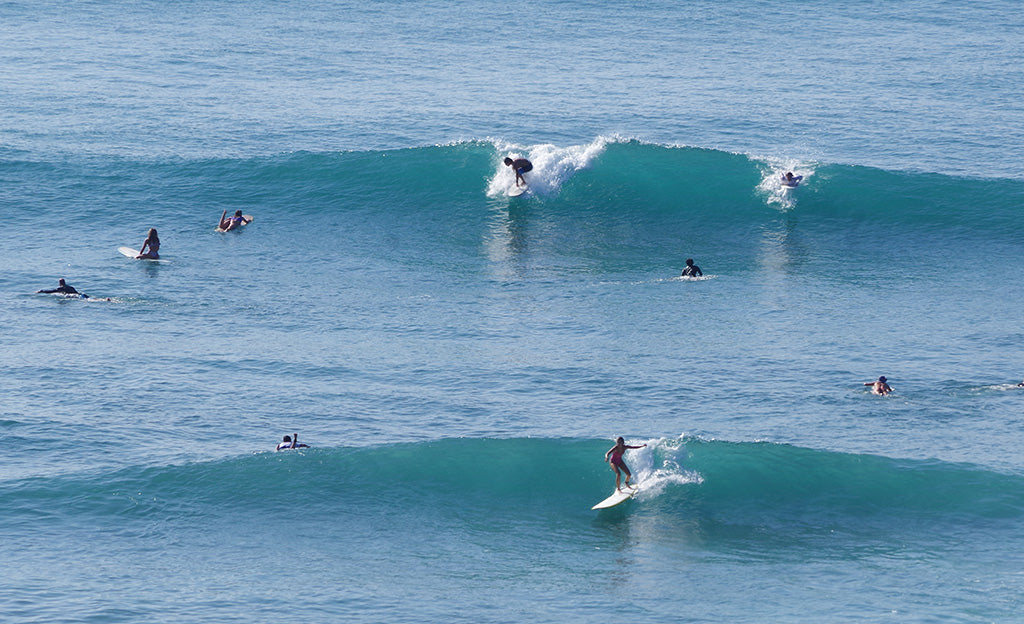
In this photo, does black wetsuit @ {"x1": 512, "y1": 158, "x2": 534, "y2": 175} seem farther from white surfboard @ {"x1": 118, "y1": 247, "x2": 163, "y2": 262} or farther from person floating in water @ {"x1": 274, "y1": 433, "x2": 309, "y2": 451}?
person floating in water @ {"x1": 274, "y1": 433, "x2": 309, "y2": 451}

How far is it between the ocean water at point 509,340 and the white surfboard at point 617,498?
9.1 inches

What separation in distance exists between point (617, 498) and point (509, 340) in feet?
24.3

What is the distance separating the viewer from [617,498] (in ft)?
79.0

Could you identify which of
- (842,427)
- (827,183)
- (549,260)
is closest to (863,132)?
(827,183)

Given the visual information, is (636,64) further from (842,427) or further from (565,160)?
(842,427)

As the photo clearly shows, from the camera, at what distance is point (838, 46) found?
6150 cm

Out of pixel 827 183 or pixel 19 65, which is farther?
pixel 19 65

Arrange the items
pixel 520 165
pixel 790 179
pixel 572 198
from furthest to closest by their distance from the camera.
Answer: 1. pixel 572 198
2. pixel 520 165
3. pixel 790 179

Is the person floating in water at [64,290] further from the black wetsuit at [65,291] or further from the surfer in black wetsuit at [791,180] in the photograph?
the surfer in black wetsuit at [791,180]

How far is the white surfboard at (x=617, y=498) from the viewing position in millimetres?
23953

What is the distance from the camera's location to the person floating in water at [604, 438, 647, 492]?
23906 millimetres

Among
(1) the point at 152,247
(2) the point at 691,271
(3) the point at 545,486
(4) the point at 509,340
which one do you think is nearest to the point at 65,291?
(1) the point at 152,247

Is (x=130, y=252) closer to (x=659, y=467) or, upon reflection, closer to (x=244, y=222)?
(x=244, y=222)

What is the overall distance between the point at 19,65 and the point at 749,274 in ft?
118
